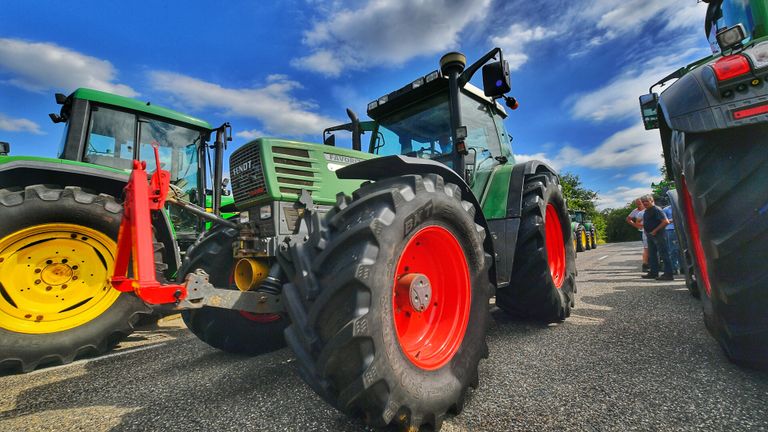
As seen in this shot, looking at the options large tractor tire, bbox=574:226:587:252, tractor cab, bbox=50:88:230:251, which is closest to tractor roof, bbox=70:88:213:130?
tractor cab, bbox=50:88:230:251

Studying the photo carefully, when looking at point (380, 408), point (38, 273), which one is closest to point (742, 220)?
point (380, 408)

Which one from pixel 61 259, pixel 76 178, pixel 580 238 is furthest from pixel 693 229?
pixel 580 238

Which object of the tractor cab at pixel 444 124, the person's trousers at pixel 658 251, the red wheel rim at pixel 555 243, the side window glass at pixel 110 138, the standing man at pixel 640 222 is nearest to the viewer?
the tractor cab at pixel 444 124

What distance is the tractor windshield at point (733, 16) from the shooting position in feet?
6.97

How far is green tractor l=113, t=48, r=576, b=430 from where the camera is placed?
143cm

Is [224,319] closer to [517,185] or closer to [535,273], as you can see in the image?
[535,273]

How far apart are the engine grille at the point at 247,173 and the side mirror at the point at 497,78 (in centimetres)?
168

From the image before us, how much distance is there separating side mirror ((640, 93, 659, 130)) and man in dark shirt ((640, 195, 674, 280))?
4.49 metres

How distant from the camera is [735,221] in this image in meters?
1.52

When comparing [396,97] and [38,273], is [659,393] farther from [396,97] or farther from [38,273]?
[38,273]

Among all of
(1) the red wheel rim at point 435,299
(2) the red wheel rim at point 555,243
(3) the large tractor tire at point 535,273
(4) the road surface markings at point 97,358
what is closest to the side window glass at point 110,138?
(4) the road surface markings at point 97,358

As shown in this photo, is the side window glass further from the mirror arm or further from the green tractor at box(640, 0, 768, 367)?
the green tractor at box(640, 0, 768, 367)

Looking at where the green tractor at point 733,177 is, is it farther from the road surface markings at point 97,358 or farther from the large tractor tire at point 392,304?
the road surface markings at point 97,358

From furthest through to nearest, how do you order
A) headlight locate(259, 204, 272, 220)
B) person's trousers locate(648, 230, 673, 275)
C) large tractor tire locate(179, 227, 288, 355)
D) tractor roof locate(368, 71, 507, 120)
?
person's trousers locate(648, 230, 673, 275) → tractor roof locate(368, 71, 507, 120) → large tractor tire locate(179, 227, 288, 355) → headlight locate(259, 204, 272, 220)
